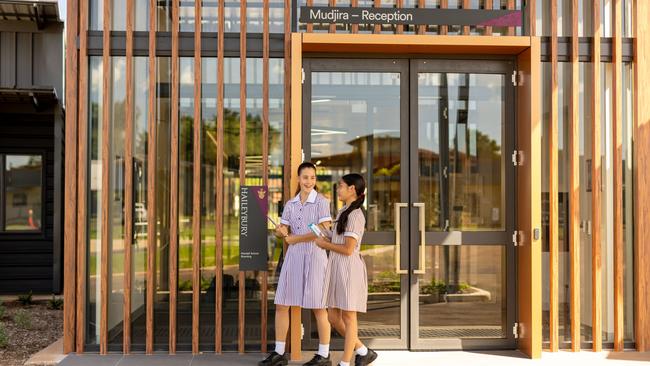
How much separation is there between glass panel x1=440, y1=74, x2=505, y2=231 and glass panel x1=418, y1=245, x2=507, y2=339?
0.83 ft

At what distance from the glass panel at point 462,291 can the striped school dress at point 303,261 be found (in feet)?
3.78

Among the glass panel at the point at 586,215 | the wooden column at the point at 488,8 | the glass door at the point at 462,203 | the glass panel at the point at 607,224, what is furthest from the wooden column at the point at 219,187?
the glass panel at the point at 607,224

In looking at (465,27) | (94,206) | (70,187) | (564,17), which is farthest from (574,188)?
(70,187)

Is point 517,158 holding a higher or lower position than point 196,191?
higher

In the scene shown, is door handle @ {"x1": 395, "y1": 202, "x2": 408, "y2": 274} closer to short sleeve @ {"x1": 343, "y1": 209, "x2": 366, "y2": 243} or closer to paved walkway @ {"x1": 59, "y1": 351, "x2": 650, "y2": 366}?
paved walkway @ {"x1": 59, "y1": 351, "x2": 650, "y2": 366}

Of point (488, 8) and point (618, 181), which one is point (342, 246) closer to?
point (488, 8)

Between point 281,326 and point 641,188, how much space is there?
3.48 m

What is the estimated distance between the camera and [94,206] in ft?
20.5

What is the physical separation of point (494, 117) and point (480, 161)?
0.43 meters

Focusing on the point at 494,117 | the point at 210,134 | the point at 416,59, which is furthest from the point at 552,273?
the point at 210,134

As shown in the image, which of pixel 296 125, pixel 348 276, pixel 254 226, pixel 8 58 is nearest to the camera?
pixel 348 276

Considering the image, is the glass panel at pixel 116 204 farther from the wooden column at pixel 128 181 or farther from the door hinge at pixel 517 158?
the door hinge at pixel 517 158

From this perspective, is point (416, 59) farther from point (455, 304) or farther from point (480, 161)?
point (455, 304)

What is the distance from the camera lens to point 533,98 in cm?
610
